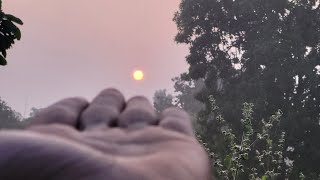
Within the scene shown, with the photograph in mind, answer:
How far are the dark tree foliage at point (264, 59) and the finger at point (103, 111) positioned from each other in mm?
19733

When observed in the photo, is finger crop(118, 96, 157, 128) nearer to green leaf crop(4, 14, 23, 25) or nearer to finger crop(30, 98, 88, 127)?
finger crop(30, 98, 88, 127)

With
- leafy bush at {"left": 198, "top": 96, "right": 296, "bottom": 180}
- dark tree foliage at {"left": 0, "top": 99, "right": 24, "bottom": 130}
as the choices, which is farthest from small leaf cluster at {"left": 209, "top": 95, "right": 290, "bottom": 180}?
dark tree foliage at {"left": 0, "top": 99, "right": 24, "bottom": 130}

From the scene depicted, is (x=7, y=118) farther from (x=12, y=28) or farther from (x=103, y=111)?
(x=103, y=111)

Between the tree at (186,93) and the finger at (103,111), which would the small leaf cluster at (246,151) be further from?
the tree at (186,93)

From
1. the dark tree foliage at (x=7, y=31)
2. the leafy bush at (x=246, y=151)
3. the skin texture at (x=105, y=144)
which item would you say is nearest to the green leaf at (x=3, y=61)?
the dark tree foliage at (x=7, y=31)

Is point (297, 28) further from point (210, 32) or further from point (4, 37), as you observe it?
point (4, 37)

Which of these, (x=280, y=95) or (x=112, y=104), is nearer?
(x=112, y=104)

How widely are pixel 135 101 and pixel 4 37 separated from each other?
5788 millimetres

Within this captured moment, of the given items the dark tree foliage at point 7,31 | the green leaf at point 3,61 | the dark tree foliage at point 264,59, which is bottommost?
the green leaf at point 3,61

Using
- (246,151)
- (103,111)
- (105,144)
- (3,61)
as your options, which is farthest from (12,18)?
(105,144)

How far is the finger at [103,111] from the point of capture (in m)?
0.80

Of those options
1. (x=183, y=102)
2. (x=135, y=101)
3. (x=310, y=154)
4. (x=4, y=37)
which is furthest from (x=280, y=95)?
(x=183, y=102)

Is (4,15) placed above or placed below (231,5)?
below

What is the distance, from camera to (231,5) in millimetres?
25203
